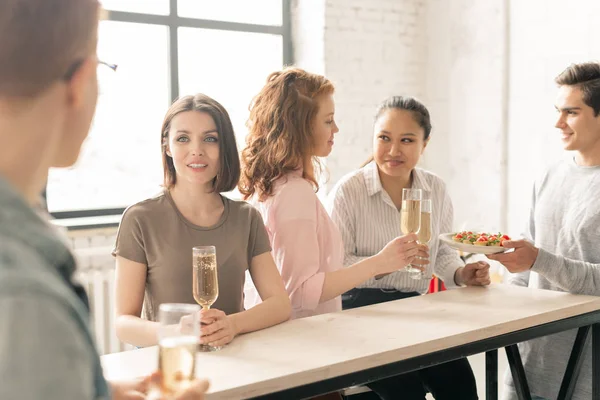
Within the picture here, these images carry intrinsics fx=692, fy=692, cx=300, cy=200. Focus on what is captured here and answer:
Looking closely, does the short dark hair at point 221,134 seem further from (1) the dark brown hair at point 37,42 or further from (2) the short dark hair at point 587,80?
(1) the dark brown hair at point 37,42

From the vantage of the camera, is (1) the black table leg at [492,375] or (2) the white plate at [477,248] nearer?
(2) the white plate at [477,248]

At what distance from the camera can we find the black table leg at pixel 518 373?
251 centimetres

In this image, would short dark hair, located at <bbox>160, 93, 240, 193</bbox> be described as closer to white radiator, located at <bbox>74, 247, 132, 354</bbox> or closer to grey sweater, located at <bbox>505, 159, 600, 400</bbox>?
grey sweater, located at <bbox>505, 159, 600, 400</bbox>

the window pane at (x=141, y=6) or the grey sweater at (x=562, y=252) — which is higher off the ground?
the window pane at (x=141, y=6)

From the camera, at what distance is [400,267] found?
7.76 feet

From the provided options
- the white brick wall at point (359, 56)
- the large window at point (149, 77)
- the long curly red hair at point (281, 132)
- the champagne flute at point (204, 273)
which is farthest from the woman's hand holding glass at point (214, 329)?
the white brick wall at point (359, 56)

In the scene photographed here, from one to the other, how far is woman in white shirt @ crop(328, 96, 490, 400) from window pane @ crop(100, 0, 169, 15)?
2.31 meters

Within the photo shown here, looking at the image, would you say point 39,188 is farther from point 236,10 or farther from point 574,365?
point 236,10

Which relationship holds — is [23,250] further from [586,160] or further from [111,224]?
[111,224]

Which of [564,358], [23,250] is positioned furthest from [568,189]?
[23,250]

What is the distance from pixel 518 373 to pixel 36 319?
7.45 ft

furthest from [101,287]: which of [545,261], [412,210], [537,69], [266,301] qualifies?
[537,69]

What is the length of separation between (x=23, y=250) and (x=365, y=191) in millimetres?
2294

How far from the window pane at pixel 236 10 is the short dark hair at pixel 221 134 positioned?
2.74 m
